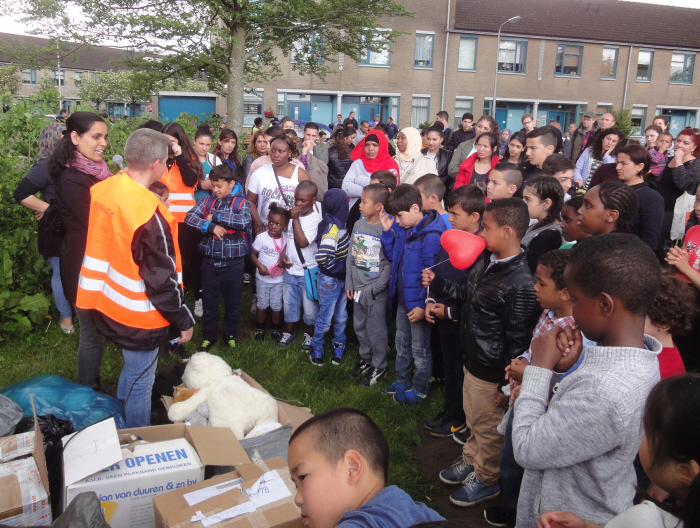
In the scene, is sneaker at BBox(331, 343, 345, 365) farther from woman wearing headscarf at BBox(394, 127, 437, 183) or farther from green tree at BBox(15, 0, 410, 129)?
green tree at BBox(15, 0, 410, 129)

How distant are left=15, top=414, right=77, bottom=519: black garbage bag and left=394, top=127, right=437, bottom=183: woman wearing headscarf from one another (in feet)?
15.1

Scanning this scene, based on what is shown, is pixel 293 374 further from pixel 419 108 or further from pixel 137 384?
pixel 419 108

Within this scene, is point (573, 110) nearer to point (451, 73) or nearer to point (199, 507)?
point (451, 73)

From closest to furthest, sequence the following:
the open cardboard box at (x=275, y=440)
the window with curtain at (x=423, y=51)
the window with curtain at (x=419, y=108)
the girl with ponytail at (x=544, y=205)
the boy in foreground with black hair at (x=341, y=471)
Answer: the boy in foreground with black hair at (x=341, y=471)
the open cardboard box at (x=275, y=440)
the girl with ponytail at (x=544, y=205)
the window with curtain at (x=423, y=51)
the window with curtain at (x=419, y=108)

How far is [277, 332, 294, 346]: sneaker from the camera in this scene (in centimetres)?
538

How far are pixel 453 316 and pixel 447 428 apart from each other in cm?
89

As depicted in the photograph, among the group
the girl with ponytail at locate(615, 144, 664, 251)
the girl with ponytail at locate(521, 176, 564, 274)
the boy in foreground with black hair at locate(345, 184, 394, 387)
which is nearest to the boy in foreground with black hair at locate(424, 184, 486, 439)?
the girl with ponytail at locate(521, 176, 564, 274)

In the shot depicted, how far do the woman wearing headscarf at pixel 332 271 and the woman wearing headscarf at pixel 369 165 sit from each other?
0.91 metres

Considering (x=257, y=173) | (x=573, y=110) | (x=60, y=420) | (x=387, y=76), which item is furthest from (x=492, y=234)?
(x=573, y=110)

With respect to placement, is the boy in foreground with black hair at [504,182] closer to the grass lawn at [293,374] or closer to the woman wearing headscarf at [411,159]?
the grass lawn at [293,374]

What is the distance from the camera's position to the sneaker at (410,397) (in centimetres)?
437

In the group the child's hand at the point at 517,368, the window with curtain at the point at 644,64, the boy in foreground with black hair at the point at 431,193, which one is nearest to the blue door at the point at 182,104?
the window with curtain at the point at 644,64

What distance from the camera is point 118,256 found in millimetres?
3148

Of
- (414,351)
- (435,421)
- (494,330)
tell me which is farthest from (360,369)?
(494,330)
